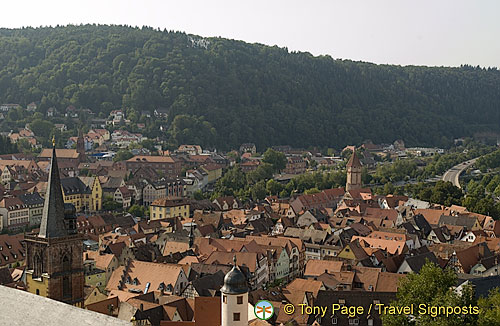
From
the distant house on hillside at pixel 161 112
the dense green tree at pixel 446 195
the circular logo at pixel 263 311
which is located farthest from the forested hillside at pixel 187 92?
the circular logo at pixel 263 311

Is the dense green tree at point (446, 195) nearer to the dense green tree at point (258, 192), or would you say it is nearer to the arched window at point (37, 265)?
the dense green tree at point (258, 192)

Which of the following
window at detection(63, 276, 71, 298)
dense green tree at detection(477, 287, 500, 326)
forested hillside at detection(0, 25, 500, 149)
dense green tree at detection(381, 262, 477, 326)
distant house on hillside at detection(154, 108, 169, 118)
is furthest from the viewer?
forested hillside at detection(0, 25, 500, 149)

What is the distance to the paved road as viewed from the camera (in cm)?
10669

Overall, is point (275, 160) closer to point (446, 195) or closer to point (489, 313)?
point (446, 195)

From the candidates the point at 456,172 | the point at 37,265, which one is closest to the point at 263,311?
the point at 37,265

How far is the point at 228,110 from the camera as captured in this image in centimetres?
16662

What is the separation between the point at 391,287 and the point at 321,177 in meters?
61.1

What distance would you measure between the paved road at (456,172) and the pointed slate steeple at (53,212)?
281 feet

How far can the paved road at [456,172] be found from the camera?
107 metres

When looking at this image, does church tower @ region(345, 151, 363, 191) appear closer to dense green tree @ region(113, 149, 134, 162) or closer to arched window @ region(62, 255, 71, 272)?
dense green tree @ region(113, 149, 134, 162)

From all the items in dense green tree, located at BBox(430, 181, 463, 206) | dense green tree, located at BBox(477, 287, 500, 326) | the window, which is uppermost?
dense green tree, located at BBox(477, 287, 500, 326)

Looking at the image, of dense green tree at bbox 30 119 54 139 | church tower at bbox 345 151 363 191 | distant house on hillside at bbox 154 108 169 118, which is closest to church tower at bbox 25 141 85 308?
church tower at bbox 345 151 363 191

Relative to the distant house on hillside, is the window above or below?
below

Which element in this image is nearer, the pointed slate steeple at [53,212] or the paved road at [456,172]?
the pointed slate steeple at [53,212]
